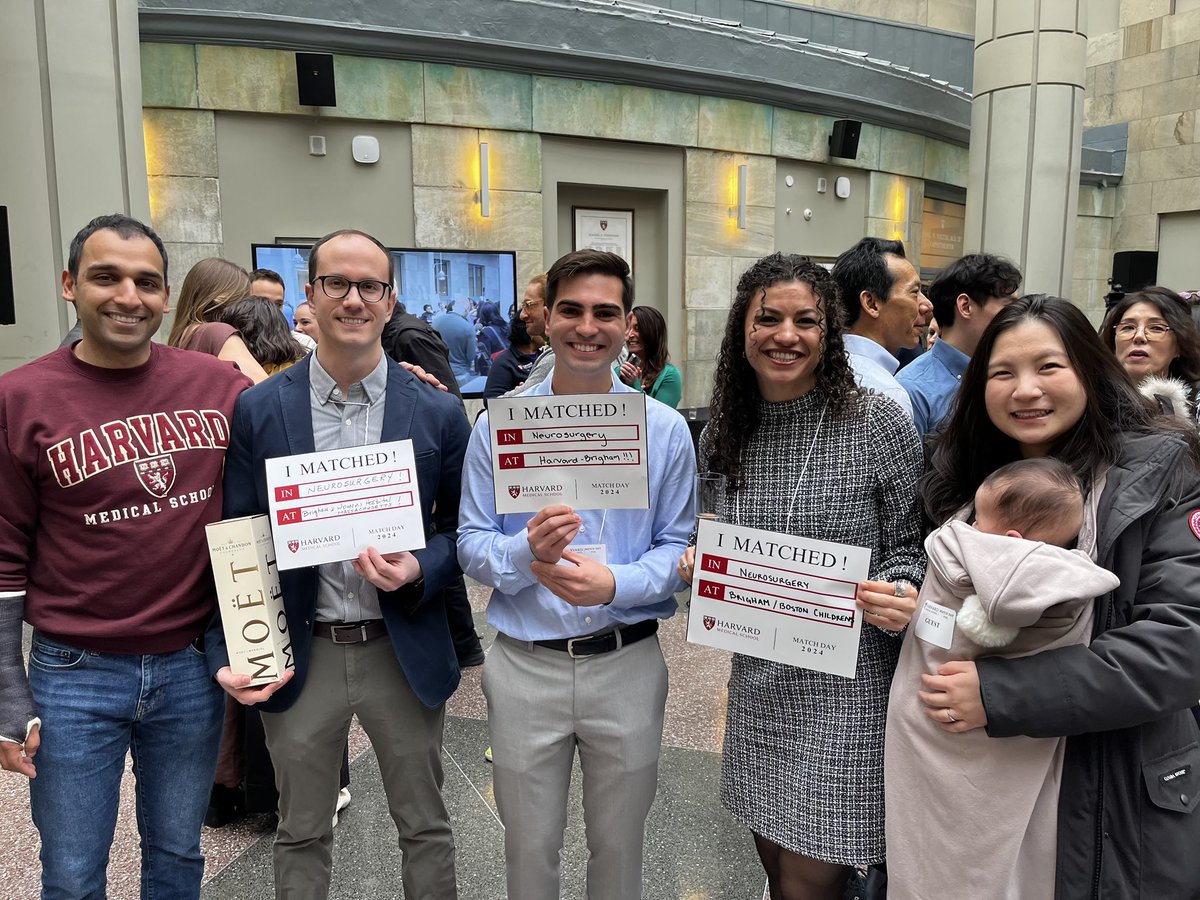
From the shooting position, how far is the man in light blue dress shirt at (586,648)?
1.96 metres

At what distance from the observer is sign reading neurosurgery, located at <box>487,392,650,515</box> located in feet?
5.82

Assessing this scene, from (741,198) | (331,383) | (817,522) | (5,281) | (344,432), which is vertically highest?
(741,198)

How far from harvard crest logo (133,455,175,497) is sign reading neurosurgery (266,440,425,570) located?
0.93 feet

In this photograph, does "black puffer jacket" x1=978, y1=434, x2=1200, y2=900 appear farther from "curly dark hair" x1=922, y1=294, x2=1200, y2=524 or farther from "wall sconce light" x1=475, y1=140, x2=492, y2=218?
"wall sconce light" x1=475, y1=140, x2=492, y2=218

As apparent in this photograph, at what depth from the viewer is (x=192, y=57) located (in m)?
7.20

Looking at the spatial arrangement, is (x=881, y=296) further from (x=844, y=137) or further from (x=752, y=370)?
(x=844, y=137)

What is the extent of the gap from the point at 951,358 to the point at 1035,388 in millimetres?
1481

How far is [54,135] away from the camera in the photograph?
194 inches

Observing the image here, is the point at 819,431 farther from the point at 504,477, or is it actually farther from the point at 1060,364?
the point at 504,477

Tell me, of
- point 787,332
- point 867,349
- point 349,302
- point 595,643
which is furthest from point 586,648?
point 867,349

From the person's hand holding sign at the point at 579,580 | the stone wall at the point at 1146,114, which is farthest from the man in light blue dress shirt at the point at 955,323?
the stone wall at the point at 1146,114

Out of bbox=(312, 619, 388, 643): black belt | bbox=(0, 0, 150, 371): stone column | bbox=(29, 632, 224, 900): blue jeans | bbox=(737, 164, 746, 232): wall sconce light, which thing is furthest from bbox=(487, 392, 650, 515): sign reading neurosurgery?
bbox=(737, 164, 746, 232): wall sconce light

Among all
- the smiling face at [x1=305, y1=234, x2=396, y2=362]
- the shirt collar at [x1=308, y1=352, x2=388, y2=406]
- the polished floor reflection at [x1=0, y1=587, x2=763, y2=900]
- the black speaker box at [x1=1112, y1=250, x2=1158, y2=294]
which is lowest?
the polished floor reflection at [x1=0, y1=587, x2=763, y2=900]

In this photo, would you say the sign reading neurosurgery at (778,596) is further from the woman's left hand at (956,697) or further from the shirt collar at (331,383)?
the shirt collar at (331,383)
